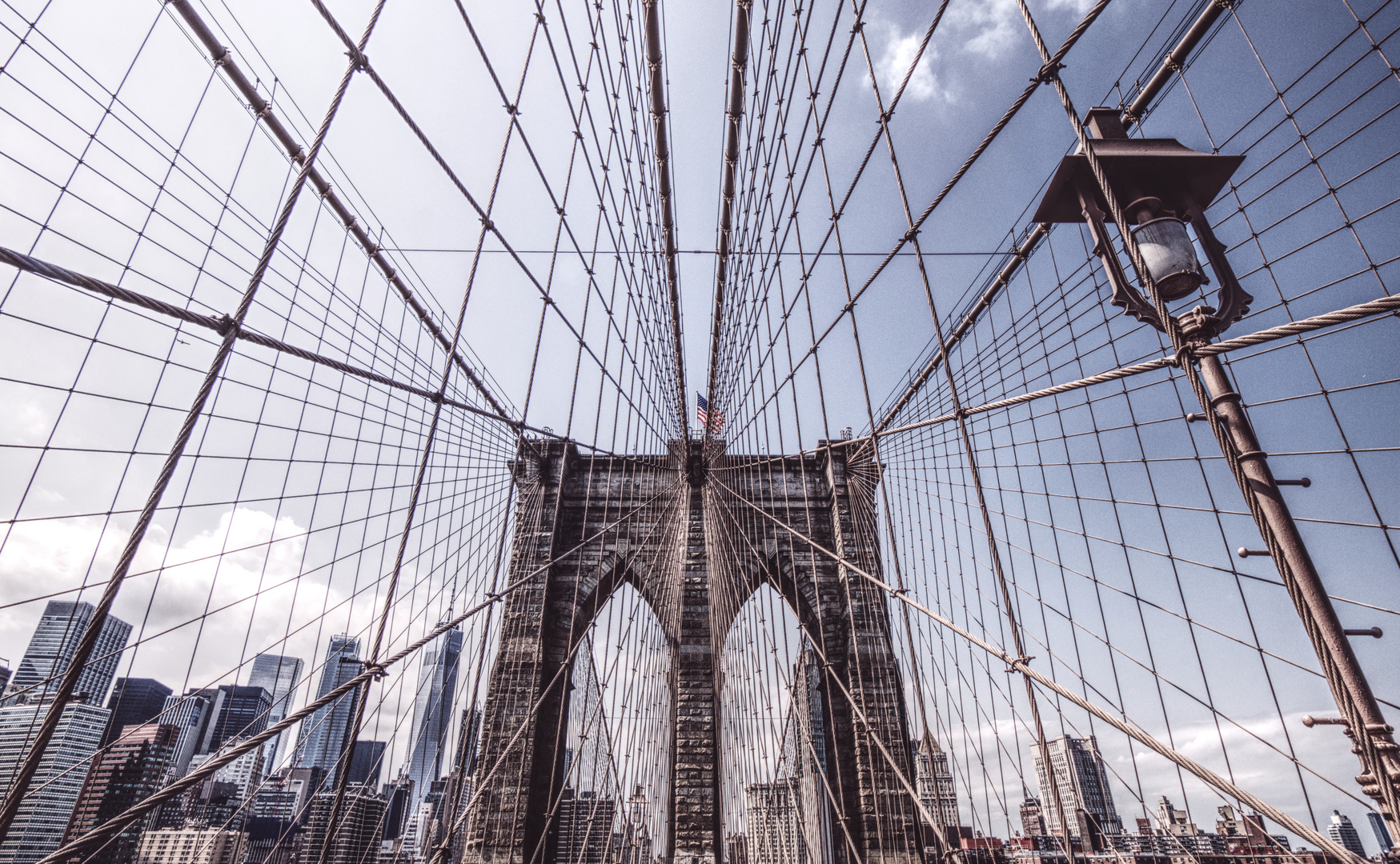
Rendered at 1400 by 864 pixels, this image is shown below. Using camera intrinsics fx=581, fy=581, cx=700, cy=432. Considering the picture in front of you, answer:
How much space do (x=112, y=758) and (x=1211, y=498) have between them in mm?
31992

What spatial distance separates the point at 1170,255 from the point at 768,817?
8.05 meters

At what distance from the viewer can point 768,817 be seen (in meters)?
7.77

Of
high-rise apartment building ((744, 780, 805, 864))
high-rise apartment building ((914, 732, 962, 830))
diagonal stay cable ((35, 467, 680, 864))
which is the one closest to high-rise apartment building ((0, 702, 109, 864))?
diagonal stay cable ((35, 467, 680, 864))

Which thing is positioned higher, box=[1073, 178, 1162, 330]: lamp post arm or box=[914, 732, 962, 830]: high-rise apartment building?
box=[1073, 178, 1162, 330]: lamp post arm

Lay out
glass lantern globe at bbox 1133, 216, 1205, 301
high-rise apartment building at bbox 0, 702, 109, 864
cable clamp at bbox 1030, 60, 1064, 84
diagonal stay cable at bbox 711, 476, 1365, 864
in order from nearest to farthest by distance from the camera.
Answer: diagonal stay cable at bbox 711, 476, 1365, 864, cable clamp at bbox 1030, 60, 1064, 84, glass lantern globe at bbox 1133, 216, 1205, 301, high-rise apartment building at bbox 0, 702, 109, 864

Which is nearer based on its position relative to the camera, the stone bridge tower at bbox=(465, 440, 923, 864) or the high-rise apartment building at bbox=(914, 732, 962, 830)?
the high-rise apartment building at bbox=(914, 732, 962, 830)

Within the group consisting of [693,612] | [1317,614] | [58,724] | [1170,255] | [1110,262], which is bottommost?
[58,724]

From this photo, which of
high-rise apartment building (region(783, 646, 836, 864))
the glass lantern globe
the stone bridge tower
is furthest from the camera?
the stone bridge tower

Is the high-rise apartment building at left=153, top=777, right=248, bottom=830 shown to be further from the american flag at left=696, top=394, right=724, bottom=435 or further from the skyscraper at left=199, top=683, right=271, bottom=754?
the american flag at left=696, top=394, right=724, bottom=435

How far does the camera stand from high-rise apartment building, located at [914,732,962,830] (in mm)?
2262

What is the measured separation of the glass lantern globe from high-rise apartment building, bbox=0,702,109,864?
13.1 feet

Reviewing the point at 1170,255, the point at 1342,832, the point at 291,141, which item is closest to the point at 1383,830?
the point at 1170,255

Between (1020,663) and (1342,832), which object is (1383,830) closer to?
(1020,663)

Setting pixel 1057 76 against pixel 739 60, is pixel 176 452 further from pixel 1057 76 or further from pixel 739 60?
pixel 739 60
